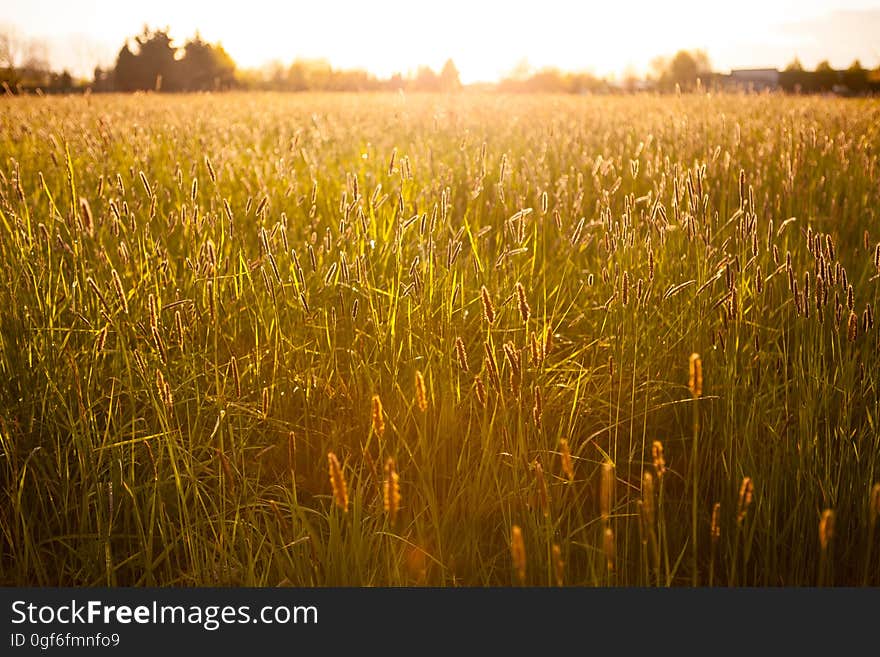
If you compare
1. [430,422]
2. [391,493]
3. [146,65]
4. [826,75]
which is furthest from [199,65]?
[391,493]

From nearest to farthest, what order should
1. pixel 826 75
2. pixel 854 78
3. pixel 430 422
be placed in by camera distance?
1. pixel 430 422
2. pixel 854 78
3. pixel 826 75

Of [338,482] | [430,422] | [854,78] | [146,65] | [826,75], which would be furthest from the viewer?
[826,75]

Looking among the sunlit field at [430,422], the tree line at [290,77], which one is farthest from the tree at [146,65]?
the sunlit field at [430,422]

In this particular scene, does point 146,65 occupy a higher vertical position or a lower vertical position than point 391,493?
higher

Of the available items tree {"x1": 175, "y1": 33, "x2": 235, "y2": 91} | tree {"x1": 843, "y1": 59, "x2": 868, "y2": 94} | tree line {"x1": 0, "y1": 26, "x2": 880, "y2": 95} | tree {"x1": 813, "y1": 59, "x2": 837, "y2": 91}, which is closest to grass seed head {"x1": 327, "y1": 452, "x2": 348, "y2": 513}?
tree line {"x1": 0, "y1": 26, "x2": 880, "y2": 95}

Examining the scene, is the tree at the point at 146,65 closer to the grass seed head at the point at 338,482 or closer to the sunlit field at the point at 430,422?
the sunlit field at the point at 430,422

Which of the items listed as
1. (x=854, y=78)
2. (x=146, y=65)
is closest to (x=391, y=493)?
(x=146, y=65)

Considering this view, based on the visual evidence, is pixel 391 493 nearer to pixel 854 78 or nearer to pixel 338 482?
pixel 338 482

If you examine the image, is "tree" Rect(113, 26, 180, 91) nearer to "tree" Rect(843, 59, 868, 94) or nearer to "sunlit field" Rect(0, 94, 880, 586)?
"sunlit field" Rect(0, 94, 880, 586)

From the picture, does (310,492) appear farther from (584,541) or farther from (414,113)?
(414,113)

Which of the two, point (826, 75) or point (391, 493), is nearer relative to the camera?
point (391, 493)

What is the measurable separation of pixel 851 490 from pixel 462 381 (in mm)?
1009

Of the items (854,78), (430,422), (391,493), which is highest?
(854,78)

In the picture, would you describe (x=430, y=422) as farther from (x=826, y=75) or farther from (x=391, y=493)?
(x=826, y=75)
